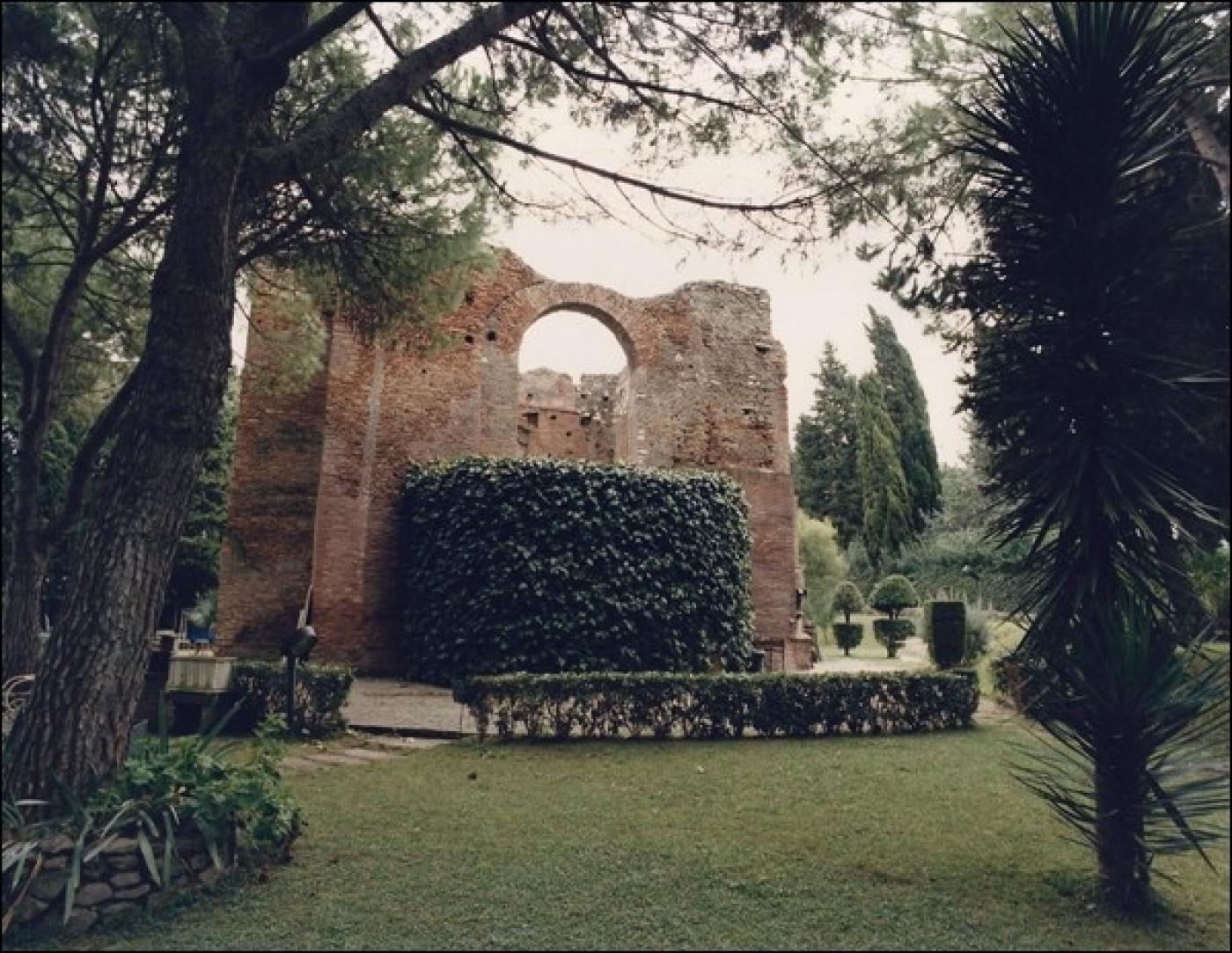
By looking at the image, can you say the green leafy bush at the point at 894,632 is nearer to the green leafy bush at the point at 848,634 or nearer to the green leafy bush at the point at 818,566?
the green leafy bush at the point at 818,566

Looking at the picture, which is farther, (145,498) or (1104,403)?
(145,498)

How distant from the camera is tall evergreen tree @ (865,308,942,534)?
4840mm

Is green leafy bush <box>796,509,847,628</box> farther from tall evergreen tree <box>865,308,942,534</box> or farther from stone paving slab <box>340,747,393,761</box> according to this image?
stone paving slab <box>340,747,393,761</box>

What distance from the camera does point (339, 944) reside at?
3.09m

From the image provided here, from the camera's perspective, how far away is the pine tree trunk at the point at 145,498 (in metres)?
3.66

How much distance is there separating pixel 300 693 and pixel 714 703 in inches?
153

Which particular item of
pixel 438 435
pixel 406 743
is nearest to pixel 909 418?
pixel 406 743

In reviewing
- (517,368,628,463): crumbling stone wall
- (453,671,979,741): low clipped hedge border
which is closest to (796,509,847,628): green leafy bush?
(453,671,979,741): low clipped hedge border

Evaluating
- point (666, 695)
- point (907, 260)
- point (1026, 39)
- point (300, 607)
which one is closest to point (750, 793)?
point (666, 695)

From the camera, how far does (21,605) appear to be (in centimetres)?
619

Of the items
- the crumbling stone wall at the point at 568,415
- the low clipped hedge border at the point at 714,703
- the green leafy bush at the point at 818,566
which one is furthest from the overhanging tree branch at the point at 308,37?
the crumbling stone wall at the point at 568,415

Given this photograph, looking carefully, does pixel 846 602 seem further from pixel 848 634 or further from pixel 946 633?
pixel 946 633

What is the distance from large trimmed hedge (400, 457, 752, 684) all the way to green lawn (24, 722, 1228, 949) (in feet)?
11.8

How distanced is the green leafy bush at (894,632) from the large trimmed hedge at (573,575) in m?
2.18
